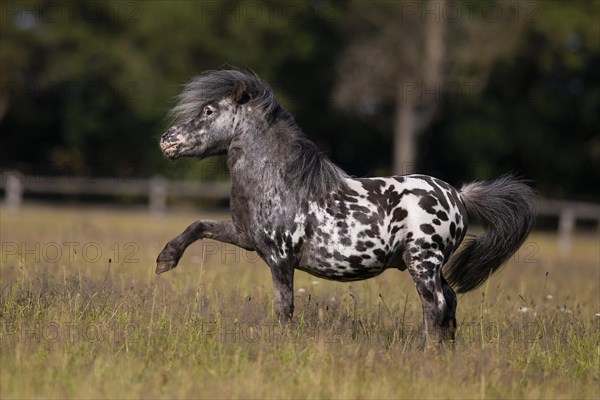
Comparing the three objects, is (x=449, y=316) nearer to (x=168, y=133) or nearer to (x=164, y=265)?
(x=164, y=265)

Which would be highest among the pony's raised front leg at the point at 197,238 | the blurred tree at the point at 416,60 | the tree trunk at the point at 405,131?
the blurred tree at the point at 416,60

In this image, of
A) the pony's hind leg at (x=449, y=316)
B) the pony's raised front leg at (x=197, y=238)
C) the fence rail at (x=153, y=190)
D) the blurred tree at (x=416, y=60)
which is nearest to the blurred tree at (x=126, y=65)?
the blurred tree at (x=416, y=60)

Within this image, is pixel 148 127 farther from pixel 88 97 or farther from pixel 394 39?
pixel 394 39

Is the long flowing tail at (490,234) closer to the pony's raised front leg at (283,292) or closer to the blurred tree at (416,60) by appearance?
the pony's raised front leg at (283,292)

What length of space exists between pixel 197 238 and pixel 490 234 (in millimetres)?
2793

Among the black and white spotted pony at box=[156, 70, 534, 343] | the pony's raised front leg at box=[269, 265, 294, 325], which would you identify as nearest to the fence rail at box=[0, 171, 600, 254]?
the black and white spotted pony at box=[156, 70, 534, 343]

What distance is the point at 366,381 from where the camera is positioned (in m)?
6.11

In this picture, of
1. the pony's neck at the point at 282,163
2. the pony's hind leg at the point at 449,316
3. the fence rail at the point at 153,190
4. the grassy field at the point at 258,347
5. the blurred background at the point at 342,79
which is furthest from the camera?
the blurred background at the point at 342,79

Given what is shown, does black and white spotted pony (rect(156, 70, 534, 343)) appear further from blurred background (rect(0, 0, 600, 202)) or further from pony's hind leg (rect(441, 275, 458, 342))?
blurred background (rect(0, 0, 600, 202))

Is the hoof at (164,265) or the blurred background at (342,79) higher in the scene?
the blurred background at (342,79)

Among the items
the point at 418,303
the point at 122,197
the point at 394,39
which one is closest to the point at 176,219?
the point at 122,197

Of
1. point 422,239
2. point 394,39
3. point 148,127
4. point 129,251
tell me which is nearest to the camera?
point 422,239

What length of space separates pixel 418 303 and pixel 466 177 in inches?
1148

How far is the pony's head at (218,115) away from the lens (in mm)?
7844
